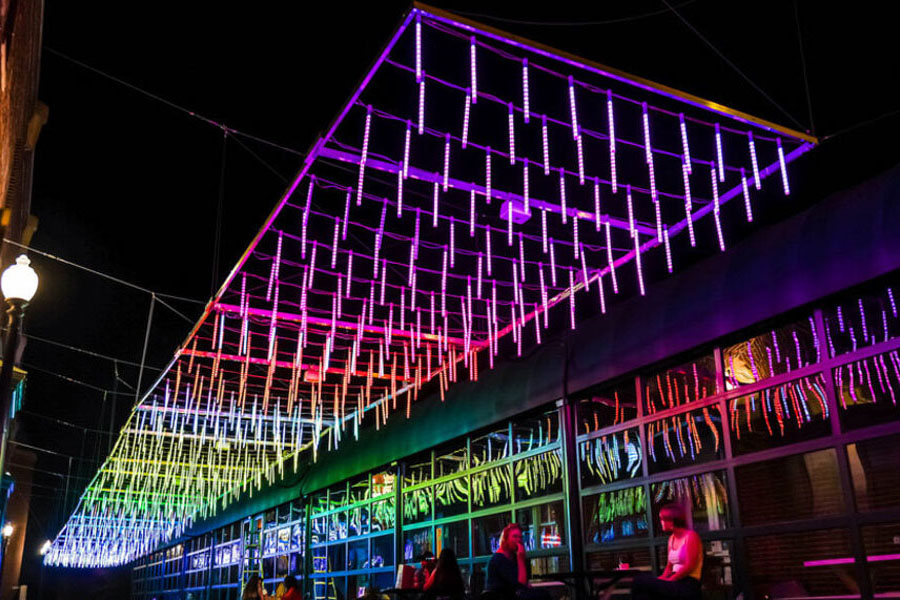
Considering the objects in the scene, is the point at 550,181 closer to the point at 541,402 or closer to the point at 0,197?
the point at 541,402

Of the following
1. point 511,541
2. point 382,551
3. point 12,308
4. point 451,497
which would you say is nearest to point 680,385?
point 511,541

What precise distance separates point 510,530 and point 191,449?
1988 cm

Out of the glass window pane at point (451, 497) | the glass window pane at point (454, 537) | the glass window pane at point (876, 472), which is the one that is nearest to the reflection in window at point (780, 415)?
the glass window pane at point (876, 472)

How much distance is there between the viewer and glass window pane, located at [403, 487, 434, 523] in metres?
12.9

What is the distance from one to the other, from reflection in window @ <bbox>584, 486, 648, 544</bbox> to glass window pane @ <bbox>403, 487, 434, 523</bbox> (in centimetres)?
434

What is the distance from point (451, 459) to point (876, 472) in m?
7.53

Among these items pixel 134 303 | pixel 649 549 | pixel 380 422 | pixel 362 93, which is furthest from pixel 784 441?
pixel 134 303

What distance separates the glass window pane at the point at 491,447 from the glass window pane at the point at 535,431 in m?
0.31

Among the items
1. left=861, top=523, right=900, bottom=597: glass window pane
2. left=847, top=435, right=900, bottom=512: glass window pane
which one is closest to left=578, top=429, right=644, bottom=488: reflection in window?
left=847, top=435, right=900, bottom=512: glass window pane

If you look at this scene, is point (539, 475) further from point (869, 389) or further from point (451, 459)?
point (869, 389)

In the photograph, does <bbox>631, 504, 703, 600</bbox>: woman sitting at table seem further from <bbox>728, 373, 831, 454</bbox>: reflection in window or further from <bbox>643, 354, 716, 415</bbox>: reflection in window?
<bbox>643, 354, 716, 415</bbox>: reflection in window

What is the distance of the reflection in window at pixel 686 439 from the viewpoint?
25.1ft

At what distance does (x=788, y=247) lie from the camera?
21.9ft

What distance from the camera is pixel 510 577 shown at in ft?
22.6
